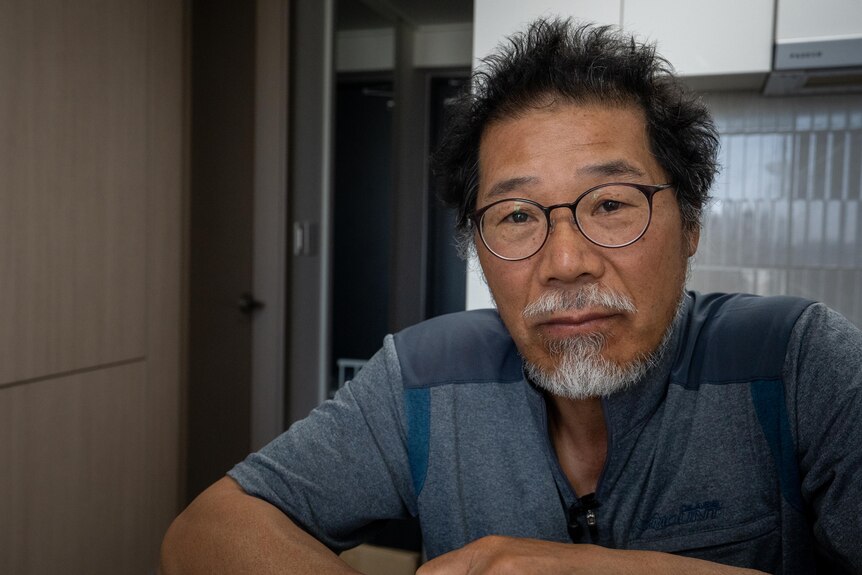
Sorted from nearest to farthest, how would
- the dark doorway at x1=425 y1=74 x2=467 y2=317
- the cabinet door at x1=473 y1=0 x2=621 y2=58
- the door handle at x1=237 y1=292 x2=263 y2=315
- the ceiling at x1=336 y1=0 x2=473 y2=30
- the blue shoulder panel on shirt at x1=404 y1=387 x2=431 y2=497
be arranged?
1. the blue shoulder panel on shirt at x1=404 y1=387 x2=431 y2=497
2. the cabinet door at x1=473 y1=0 x2=621 y2=58
3. the door handle at x1=237 y1=292 x2=263 y2=315
4. the ceiling at x1=336 y1=0 x2=473 y2=30
5. the dark doorway at x1=425 y1=74 x2=467 y2=317

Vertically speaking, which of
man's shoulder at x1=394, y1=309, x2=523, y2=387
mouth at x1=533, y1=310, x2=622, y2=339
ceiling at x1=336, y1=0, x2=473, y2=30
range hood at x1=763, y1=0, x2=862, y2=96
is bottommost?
man's shoulder at x1=394, y1=309, x2=523, y2=387

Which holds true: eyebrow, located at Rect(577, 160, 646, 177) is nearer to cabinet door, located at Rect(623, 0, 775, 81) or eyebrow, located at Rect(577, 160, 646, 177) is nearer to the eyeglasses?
the eyeglasses

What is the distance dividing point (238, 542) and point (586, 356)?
51 cm

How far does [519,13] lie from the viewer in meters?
2.16

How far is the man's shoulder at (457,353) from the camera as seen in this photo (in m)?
1.11

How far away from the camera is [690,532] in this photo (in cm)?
96

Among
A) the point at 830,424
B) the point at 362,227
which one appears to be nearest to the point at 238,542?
the point at 830,424

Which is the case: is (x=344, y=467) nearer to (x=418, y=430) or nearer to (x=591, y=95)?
(x=418, y=430)

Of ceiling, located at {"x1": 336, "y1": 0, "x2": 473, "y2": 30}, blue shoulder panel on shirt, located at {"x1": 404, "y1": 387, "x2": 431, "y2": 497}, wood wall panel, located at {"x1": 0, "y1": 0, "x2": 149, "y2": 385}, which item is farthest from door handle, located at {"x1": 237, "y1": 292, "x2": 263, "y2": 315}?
blue shoulder panel on shirt, located at {"x1": 404, "y1": 387, "x2": 431, "y2": 497}

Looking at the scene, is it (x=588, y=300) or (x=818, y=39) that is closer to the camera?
(x=588, y=300)

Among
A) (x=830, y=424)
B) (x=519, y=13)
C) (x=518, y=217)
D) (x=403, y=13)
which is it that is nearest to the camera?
(x=830, y=424)

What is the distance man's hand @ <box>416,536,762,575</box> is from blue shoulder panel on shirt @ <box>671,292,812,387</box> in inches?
11.1

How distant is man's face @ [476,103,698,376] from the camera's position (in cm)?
92

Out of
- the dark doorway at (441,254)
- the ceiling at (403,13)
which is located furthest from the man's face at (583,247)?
the dark doorway at (441,254)
